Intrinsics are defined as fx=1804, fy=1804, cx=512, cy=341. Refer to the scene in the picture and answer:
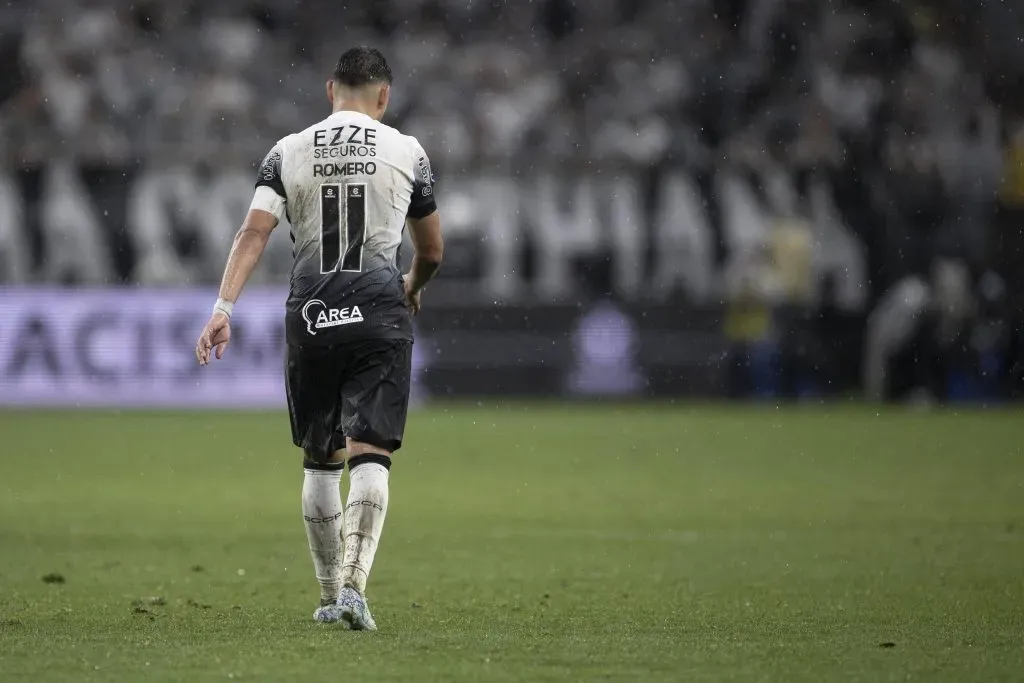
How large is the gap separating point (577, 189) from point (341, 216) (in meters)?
16.0

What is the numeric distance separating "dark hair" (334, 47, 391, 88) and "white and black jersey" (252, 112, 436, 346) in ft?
0.41

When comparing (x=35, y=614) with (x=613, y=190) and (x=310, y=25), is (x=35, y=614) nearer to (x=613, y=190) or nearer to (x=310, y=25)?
(x=613, y=190)

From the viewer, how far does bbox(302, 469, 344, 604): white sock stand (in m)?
6.57

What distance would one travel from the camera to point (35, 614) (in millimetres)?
6762

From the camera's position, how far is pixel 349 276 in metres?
6.38

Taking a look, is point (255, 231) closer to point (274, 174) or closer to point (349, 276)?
point (274, 174)

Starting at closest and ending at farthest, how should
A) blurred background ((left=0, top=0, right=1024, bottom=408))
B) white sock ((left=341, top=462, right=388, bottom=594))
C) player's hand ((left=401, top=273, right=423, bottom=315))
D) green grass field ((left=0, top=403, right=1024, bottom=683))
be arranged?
green grass field ((left=0, top=403, right=1024, bottom=683)), white sock ((left=341, top=462, right=388, bottom=594)), player's hand ((left=401, top=273, right=423, bottom=315)), blurred background ((left=0, top=0, right=1024, bottom=408))

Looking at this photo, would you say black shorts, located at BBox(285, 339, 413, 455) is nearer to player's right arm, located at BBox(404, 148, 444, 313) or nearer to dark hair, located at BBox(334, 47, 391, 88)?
player's right arm, located at BBox(404, 148, 444, 313)

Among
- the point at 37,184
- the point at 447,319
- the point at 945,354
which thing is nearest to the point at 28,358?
the point at 37,184

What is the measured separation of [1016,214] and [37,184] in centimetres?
1177

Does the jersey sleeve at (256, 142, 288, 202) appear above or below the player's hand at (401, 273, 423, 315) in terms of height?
above

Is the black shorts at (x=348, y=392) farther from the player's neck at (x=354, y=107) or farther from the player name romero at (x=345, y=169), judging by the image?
the player's neck at (x=354, y=107)

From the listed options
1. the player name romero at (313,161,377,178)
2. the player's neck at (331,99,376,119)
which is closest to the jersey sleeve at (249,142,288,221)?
the player name romero at (313,161,377,178)

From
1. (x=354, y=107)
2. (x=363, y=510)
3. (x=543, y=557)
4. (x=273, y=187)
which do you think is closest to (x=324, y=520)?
(x=363, y=510)
